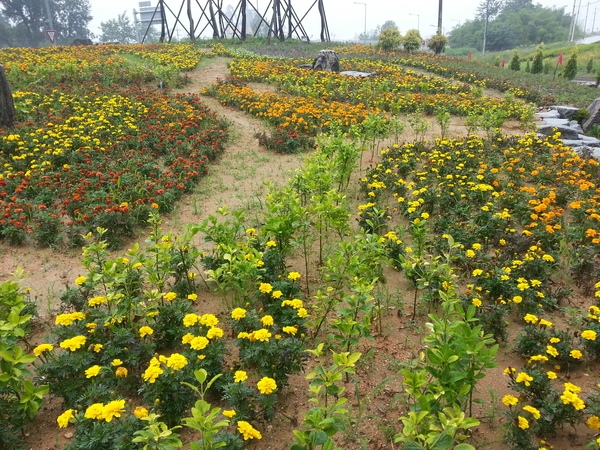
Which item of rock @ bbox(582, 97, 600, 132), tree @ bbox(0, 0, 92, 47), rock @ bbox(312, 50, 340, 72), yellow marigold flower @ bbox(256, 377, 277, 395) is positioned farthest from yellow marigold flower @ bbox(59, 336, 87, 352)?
tree @ bbox(0, 0, 92, 47)

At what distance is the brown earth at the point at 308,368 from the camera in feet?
8.66

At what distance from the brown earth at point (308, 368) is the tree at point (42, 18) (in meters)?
43.0

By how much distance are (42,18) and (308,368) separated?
177ft

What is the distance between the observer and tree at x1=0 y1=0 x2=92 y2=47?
41.6m

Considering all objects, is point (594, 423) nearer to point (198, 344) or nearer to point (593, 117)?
point (198, 344)

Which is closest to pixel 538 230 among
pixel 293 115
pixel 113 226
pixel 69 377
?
pixel 69 377

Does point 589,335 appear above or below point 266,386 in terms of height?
below

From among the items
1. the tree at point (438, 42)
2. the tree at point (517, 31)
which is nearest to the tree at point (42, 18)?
the tree at point (438, 42)

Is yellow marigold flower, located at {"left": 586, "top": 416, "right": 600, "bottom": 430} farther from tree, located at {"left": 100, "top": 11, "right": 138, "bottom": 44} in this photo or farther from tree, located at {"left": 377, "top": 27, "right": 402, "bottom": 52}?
tree, located at {"left": 100, "top": 11, "right": 138, "bottom": 44}

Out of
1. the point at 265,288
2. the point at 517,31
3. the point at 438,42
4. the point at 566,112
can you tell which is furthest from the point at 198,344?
the point at 517,31

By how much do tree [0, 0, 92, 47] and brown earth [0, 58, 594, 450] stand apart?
4300 centimetres

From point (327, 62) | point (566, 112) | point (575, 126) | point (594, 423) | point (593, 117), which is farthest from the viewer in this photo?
point (327, 62)

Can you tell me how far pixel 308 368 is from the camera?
3.28 metres

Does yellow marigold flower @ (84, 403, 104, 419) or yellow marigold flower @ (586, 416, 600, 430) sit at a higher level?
yellow marigold flower @ (84, 403, 104, 419)
